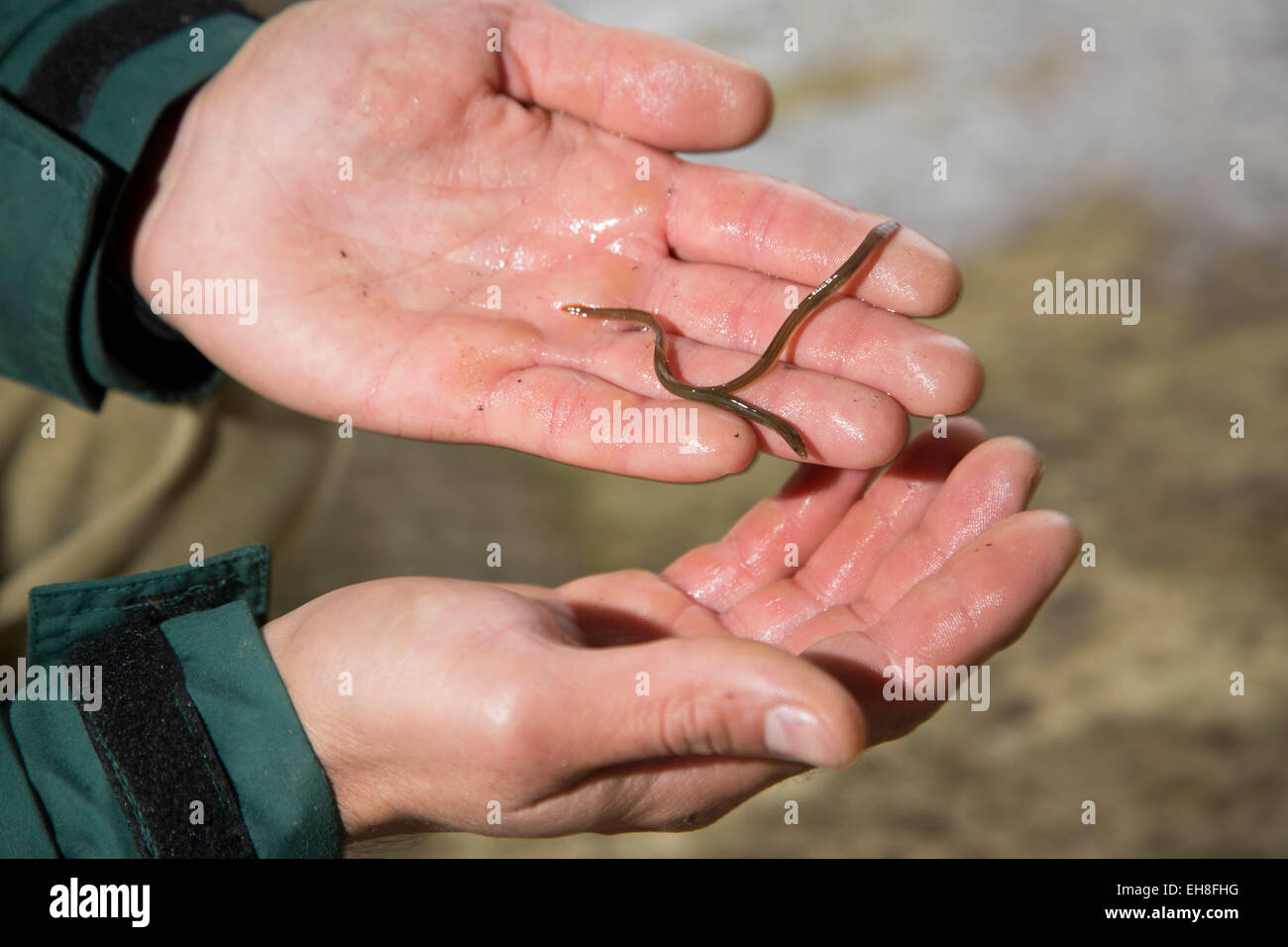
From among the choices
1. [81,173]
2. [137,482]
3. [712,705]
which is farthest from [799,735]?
[137,482]

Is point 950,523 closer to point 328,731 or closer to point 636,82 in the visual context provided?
point 328,731

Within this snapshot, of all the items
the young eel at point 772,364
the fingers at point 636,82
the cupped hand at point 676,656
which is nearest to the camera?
the cupped hand at point 676,656

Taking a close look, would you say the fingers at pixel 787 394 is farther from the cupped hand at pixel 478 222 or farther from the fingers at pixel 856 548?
the fingers at pixel 856 548

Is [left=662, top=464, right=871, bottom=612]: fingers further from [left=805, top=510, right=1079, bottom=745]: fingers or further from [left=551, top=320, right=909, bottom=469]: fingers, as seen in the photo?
[left=805, top=510, right=1079, bottom=745]: fingers

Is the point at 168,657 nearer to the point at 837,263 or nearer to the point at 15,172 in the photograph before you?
the point at 15,172

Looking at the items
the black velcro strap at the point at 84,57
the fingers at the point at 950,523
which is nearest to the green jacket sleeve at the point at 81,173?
the black velcro strap at the point at 84,57

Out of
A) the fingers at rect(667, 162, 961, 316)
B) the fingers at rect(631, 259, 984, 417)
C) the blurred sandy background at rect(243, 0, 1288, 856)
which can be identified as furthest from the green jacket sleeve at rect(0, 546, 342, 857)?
the fingers at rect(667, 162, 961, 316)
